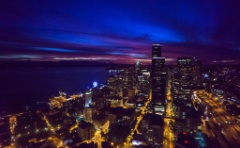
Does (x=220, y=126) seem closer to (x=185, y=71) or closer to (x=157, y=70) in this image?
(x=157, y=70)

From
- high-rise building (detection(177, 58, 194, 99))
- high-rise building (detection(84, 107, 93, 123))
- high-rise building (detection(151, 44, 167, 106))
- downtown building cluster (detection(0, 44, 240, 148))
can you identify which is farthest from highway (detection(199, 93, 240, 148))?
high-rise building (detection(84, 107, 93, 123))

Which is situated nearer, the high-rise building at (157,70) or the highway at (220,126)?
the highway at (220,126)

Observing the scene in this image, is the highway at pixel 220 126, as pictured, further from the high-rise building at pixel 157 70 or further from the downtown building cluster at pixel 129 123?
the high-rise building at pixel 157 70

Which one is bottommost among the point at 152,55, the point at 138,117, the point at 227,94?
the point at 138,117

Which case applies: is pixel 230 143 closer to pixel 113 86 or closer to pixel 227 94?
pixel 227 94

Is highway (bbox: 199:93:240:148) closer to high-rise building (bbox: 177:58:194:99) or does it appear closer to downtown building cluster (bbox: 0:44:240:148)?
downtown building cluster (bbox: 0:44:240:148)


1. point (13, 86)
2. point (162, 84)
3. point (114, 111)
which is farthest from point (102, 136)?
point (13, 86)

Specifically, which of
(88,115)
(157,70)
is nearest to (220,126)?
(88,115)

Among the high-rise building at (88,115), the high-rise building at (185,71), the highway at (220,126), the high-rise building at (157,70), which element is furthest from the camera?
the high-rise building at (185,71)

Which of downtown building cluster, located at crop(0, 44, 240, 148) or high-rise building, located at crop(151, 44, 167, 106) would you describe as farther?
high-rise building, located at crop(151, 44, 167, 106)

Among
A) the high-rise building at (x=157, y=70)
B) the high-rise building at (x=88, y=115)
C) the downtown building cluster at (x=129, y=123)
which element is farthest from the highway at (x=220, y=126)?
the high-rise building at (x=88, y=115)

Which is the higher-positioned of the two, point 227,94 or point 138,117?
A: point 227,94
